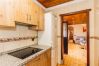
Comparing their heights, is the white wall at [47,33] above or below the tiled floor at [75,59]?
above

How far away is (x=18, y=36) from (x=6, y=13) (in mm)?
842

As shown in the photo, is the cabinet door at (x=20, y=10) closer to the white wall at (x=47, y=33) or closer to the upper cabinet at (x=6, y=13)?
the upper cabinet at (x=6, y=13)

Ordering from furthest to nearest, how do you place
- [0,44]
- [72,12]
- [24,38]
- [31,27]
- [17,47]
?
[72,12] → [31,27] → [24,38] → [17,47] → [0,44]

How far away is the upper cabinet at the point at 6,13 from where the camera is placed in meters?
1.35

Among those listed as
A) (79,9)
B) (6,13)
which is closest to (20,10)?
(6,13)

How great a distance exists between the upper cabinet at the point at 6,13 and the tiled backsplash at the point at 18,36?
383 mm

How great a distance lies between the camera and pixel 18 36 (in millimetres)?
2170

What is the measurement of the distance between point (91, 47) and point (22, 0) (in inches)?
92.8

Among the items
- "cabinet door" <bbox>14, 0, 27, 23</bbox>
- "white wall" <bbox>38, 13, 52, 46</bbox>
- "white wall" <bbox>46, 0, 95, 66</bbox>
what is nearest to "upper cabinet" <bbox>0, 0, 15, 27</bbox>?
"cabinet door" <bbox>14, 0, 27, 23</bbox>

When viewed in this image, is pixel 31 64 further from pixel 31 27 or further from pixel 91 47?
pixel 91 47

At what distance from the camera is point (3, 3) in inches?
54.2

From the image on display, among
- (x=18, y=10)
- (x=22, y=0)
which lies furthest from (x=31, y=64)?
(x=22, y=0)


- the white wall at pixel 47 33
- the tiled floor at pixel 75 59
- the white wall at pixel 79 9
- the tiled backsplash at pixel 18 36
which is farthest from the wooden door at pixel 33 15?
the tiled floor at pixel 75 59

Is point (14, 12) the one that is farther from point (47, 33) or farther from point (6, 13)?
point (47, 33)
